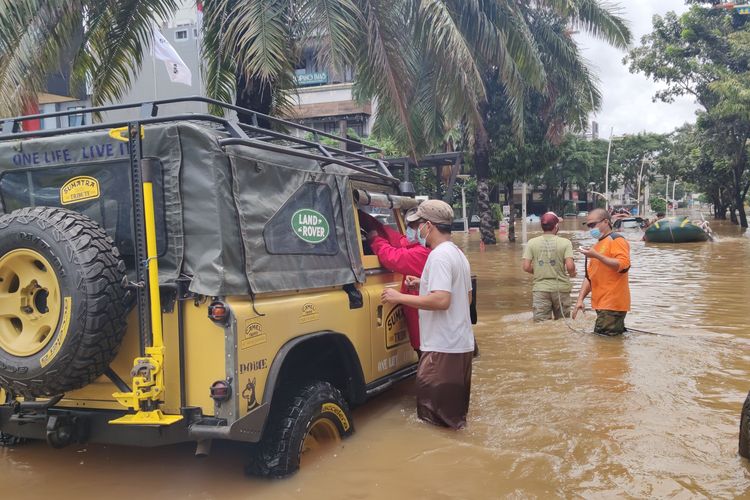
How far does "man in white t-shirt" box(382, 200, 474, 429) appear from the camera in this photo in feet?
14.3

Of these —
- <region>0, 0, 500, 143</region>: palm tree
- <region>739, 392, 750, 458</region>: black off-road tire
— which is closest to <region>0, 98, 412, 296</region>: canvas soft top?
<region>739, 392, 750, 458</region>: black off-road tire

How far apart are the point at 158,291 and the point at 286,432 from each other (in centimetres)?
107

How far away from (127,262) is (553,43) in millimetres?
19663

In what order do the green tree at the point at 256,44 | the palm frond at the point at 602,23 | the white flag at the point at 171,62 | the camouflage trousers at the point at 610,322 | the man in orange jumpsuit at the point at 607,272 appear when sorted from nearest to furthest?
the man in orange jumpsuit at the point at 607,272
the camouflage trousers at the point at 610,322
the green tree at the point at 256,44
the white flag at the point at 171,62
the palm frond at the point at 602,23

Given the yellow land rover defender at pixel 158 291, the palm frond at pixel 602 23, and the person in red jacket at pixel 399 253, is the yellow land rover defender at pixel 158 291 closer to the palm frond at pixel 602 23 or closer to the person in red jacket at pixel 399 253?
the person in red jacket at pixel 399 253

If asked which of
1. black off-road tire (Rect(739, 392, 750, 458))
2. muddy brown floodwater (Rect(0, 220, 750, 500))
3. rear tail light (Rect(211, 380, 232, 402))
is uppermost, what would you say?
rear tail light (Rect(211, 380, 232, 402))

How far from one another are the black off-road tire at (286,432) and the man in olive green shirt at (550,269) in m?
4.60

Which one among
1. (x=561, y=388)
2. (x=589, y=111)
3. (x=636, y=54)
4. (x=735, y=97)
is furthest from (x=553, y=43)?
Result: (x=561, y=388)

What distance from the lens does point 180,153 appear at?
3484mm

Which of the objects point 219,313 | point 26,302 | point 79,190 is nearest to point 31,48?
point 79,190

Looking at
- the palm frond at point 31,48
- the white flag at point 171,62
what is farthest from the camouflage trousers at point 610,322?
the palm frond at point 31,48

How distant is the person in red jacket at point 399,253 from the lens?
15.9ft

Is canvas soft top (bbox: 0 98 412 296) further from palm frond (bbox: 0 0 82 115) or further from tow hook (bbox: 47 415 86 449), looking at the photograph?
palm frond (bbox: 0 0 82 115)

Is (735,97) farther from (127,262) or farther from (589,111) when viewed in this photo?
(127,262)
